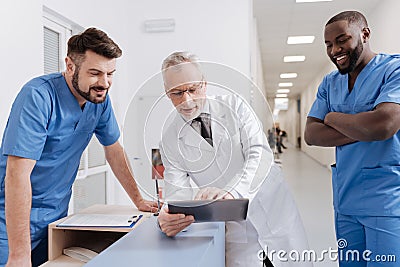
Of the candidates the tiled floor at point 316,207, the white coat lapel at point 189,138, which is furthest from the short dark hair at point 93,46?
the tiled floor at point 316,207

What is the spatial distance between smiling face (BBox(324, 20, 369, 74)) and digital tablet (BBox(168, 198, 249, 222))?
908 millimetres

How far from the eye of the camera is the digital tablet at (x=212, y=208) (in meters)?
0.82

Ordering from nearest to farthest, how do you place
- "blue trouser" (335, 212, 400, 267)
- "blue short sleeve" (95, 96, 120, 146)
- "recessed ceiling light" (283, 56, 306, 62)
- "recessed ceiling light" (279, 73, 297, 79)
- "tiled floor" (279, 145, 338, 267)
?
1. "blue trouser" (335, 212, 400, 267)
2. "blue short sleeve" (95, 96, 120, 146)
3. "tiled floor" (279, 145, 338, 267)
4. "recessed ceiling light" (283, 56, 306, 62)
5. "recessed ceiling light" (279, 73, 297, 79)

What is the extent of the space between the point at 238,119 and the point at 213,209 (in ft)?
0.71

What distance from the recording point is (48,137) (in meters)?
1.42

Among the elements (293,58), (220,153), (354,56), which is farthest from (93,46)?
(293,58)

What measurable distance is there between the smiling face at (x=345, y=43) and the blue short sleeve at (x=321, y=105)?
0.21 meters

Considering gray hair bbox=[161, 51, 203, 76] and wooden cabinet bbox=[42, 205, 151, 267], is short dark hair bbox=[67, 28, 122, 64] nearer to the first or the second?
gray hair bbox=[161, 51, 203, 76]

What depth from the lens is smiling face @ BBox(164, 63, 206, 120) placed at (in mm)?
780

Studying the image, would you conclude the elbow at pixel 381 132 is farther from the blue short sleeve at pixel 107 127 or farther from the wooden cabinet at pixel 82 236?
the blue short sleeve at pixel 107 127

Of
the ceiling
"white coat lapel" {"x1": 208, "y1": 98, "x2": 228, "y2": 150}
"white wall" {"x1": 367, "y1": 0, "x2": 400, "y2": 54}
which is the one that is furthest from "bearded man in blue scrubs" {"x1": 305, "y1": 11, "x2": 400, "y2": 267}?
the ceiling

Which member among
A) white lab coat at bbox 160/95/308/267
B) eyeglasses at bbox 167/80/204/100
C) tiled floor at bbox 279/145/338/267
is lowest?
tiled floor at bbox 279/145/338/267

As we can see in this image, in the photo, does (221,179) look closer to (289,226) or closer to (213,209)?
(213,209)

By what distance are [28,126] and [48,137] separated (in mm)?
135
